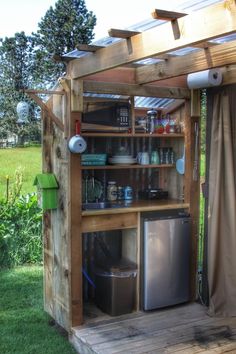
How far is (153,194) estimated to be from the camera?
439 cm

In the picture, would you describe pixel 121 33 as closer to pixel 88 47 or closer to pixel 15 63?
pixel 88 47

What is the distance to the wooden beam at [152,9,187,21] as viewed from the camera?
232cm

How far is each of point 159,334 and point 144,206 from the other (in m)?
1.07

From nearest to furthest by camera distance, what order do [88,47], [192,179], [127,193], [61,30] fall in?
[88,47] → [192,179] → [127,193] → [61,30]

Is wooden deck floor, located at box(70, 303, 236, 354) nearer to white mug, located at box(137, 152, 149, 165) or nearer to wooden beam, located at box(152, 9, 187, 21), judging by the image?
A: white mug, located at box(137, 152, 149, 165)

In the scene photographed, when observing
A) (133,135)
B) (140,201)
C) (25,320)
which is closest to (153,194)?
(140,201)

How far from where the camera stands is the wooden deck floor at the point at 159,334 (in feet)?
11.0

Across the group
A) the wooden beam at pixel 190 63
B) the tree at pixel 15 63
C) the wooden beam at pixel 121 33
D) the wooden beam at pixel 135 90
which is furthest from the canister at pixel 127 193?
the tree at pixel 15 63

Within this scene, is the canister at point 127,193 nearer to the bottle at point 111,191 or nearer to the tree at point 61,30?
the bottle at point 111,191

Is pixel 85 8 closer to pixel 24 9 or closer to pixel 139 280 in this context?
pixel 24 9

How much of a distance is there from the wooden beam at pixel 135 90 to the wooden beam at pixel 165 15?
1.38 meters

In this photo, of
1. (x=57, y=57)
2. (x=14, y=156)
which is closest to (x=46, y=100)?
(x=57, y=57)

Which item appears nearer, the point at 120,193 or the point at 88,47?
the point at 88,47

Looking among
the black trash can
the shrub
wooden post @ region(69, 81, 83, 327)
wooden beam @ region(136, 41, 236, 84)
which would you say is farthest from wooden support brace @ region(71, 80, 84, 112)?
the shrub
